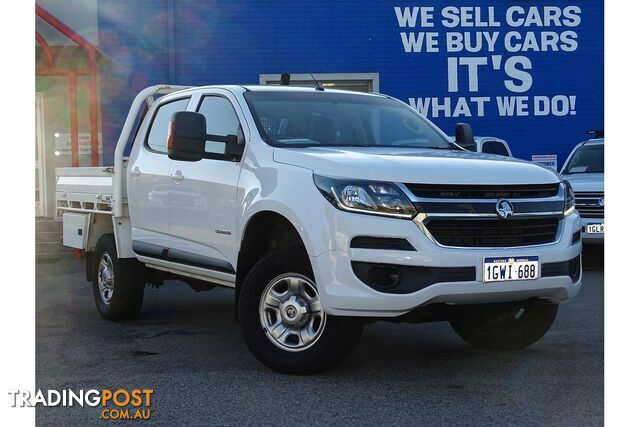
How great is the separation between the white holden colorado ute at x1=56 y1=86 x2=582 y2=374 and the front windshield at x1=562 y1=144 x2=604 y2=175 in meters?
6.28

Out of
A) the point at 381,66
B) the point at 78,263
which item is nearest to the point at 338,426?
the point at 78,263

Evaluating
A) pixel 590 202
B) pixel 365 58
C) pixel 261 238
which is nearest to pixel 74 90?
pixel 365 58

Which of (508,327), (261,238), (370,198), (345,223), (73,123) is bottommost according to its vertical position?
(508,327)

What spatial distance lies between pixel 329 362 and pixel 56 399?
1.58 metres

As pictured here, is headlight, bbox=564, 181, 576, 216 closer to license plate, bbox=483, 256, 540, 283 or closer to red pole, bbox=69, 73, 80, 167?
license plate, bbox=483, 256, 540, 283

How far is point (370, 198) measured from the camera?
16.7ft

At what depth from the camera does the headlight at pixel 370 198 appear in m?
5.05

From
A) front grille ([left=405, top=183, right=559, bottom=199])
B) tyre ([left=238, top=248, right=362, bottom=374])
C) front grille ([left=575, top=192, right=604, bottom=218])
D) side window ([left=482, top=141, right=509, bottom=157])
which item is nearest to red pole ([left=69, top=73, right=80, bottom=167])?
side window ([left=482, top=141, right=509, bottom=157])

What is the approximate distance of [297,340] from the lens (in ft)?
18.0

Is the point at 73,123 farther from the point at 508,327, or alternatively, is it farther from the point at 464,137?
the point at 508,327

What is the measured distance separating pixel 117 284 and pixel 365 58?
37.9ft

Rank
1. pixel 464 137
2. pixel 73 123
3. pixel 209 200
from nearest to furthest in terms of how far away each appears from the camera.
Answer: pixel 209 200, pixel 464 137, pixel 73 123

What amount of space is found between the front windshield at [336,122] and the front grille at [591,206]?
530cm

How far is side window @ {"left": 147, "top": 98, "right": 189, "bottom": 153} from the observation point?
7332 mm
